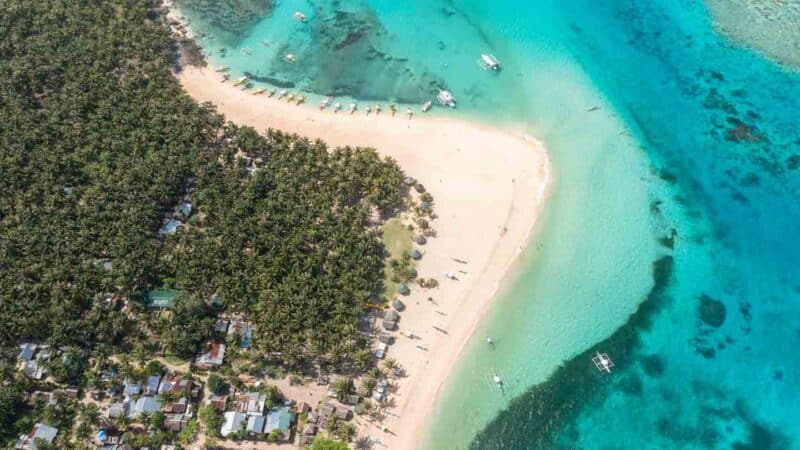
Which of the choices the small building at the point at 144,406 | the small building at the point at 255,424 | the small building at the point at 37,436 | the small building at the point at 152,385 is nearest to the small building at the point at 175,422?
the small building at the point at 144,406

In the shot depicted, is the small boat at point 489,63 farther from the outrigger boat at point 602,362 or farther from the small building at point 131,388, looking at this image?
the small building at point 131,388

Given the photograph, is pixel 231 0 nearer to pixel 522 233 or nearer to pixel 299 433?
pixel 522 233

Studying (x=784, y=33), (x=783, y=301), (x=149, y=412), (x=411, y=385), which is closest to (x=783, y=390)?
(x=783, y=301)

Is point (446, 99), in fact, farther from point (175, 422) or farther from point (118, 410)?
point (118, 410)

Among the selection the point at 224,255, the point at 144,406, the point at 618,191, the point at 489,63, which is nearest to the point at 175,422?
the point at 144,406

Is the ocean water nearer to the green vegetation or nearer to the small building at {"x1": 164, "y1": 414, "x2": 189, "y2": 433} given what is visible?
the green vegetation

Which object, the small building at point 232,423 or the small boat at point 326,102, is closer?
the small building at point 232,423
